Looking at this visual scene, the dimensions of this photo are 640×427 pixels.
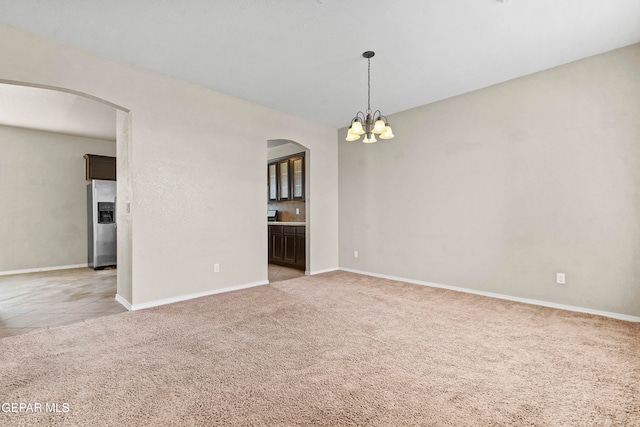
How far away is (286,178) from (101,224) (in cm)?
399

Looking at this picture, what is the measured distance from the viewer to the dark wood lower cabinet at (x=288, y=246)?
19.5ft

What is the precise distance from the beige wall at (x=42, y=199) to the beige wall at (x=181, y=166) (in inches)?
170

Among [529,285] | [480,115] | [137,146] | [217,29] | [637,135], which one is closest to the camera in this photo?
[217,29]

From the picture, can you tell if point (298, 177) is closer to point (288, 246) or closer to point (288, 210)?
point (288, 210)

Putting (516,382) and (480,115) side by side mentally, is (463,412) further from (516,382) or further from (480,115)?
(480,115)

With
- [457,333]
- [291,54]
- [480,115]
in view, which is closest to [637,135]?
[480,115]

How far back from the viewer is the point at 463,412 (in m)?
1.65

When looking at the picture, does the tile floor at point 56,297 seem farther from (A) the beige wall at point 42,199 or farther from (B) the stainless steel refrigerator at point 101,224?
(A) the beige wall at point 42,199

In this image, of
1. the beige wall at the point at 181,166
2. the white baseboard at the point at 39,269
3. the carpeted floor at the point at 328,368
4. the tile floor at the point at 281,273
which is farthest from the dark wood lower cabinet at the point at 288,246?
the white baseboard at the point at 39,269

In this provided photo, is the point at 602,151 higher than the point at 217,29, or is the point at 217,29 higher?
the point at 217,29

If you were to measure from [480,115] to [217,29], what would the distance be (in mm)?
3491

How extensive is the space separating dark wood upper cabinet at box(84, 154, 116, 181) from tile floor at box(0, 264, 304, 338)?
6.58 feet

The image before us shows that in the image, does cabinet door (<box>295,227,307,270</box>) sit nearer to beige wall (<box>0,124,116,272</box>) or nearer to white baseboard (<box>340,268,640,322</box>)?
white baseboard (<box>340,268,640,322</box>)

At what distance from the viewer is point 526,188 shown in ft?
12.1
